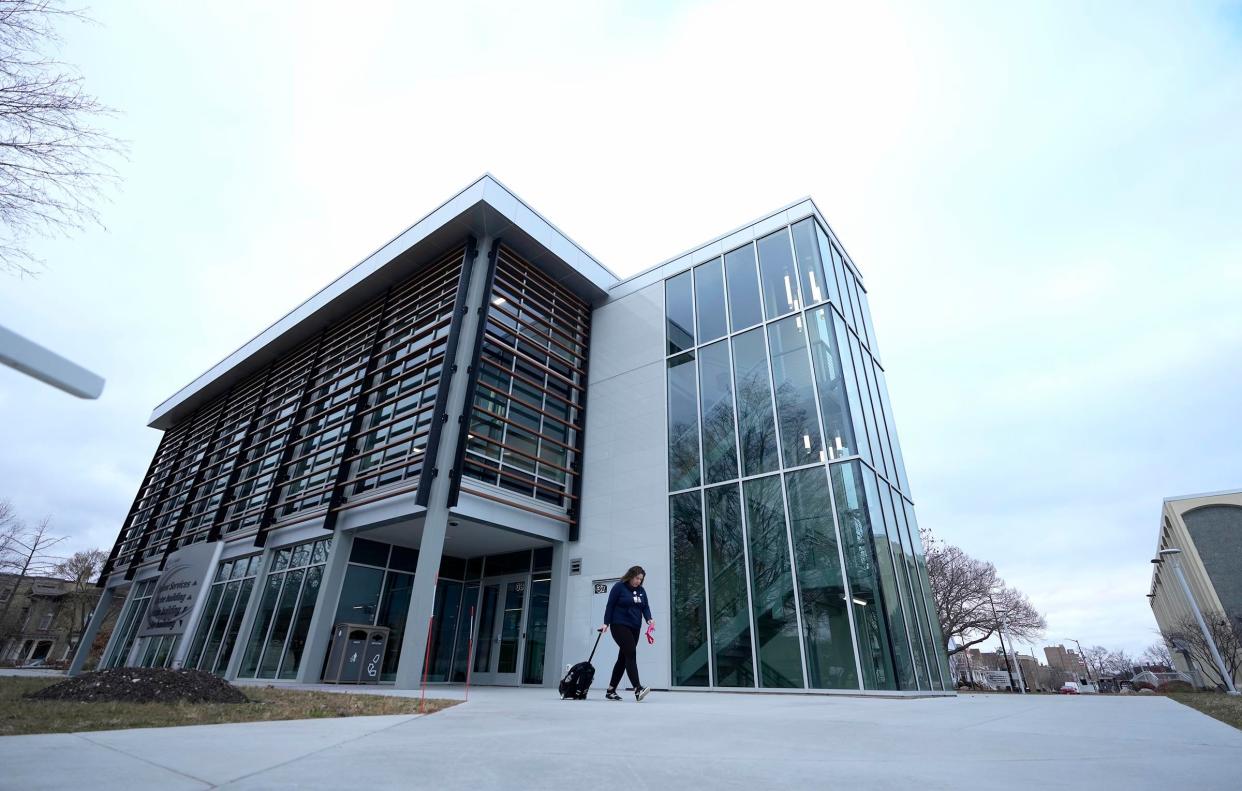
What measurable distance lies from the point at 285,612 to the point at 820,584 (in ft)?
44.5

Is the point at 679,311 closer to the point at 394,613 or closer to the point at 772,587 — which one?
the point at 772,587

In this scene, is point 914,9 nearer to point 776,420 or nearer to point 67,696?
point 776,420

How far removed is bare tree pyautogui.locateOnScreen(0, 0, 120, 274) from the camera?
5.55m

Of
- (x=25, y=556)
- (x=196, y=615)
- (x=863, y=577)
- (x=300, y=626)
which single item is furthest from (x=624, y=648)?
(x=25, y=556)

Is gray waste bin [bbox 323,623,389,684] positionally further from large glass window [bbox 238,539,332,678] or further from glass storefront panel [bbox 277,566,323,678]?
large glass window [bbox 238,539,332,678]

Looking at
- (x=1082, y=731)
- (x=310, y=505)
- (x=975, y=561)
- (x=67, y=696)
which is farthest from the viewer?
(x=975, y=561)

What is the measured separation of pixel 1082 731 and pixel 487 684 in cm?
1347

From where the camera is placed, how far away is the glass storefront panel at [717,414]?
42.0 ft

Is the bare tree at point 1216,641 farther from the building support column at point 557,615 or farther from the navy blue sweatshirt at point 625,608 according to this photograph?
the navy blue sweatshirt at point 625,608

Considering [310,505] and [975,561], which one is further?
[975,561]

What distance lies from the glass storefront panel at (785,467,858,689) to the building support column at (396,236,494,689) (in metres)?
7.49

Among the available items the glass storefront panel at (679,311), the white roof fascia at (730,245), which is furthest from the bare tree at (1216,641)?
the glass storefront panel at (679,311)

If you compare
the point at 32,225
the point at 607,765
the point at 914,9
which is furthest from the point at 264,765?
the point at 914,9

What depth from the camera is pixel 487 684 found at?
14172 millimetres
